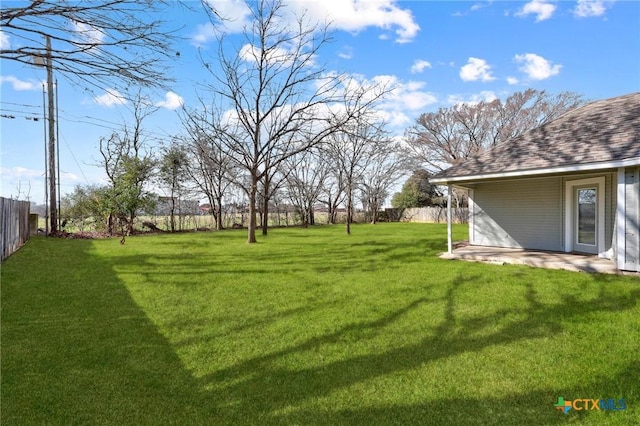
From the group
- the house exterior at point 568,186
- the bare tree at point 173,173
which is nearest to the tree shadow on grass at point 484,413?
the house exterior at point 568,186

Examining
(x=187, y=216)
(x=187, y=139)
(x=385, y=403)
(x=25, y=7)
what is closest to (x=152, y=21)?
(x=25, y=7)

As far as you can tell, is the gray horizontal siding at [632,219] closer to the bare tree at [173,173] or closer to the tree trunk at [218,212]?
the bare tree at [173,173]

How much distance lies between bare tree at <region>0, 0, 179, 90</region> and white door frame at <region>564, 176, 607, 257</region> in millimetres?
8978

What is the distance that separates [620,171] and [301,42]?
9574 mm

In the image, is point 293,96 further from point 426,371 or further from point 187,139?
point 426,371

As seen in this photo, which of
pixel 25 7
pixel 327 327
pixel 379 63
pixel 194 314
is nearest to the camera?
pixel 25 7

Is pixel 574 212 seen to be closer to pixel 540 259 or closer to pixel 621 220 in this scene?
pixel 540 259

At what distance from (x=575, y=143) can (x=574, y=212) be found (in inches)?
76.7

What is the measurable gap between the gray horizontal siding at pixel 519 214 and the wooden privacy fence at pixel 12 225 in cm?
1219

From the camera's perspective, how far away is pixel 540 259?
7.49m

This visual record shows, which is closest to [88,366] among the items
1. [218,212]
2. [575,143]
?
[575,143]

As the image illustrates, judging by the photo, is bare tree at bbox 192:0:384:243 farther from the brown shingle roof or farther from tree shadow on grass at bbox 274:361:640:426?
tree shadow on grass at bbox 274:361:640:426

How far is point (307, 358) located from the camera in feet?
10.3

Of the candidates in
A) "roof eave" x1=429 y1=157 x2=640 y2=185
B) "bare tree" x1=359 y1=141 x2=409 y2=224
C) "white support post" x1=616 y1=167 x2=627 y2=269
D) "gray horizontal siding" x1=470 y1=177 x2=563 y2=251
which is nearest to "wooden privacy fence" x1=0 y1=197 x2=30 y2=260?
"roof eave" x1=429 y1=157 x2=640 y2=185
